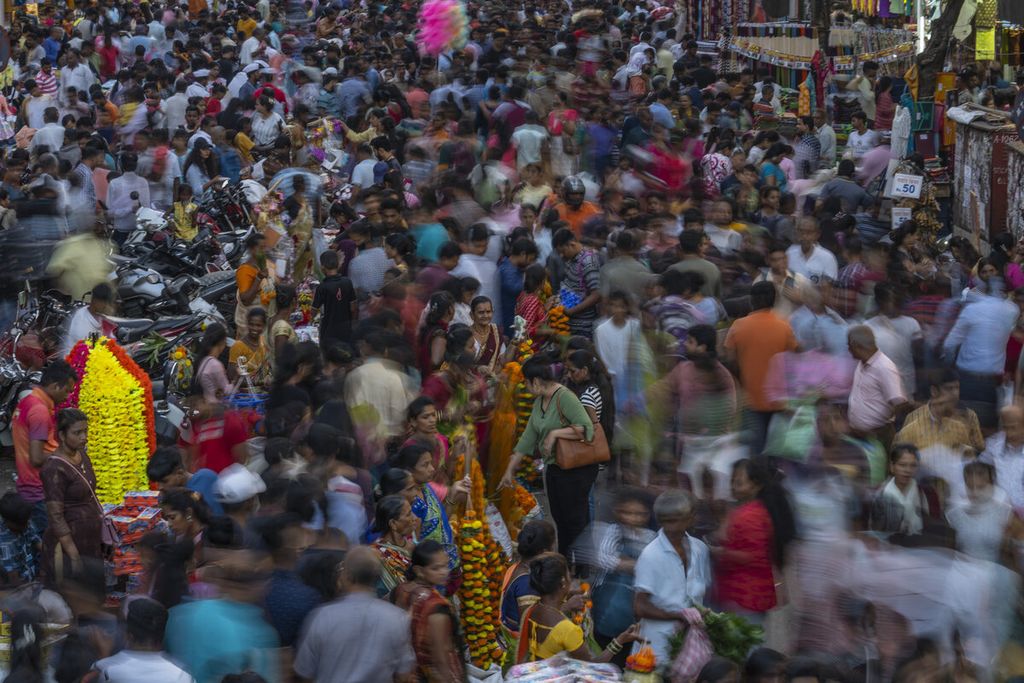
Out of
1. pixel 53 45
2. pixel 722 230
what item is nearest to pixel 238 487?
pixel 722 230

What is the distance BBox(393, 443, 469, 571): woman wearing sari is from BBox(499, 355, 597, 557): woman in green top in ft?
4.03

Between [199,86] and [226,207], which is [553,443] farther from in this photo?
[199,86]

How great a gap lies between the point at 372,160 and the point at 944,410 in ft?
28.5

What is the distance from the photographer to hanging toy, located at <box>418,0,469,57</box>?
22.1m

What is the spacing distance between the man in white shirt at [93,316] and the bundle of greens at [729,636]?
Result: 501 cm

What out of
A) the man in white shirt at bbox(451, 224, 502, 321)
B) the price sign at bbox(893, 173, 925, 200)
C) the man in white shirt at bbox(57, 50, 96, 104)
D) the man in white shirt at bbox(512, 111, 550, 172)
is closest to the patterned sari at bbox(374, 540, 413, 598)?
the man in white shirt at bbox(451, 224, 502, 321)

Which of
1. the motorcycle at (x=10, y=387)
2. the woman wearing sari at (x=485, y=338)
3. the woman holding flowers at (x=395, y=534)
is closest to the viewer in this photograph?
the woman holding flowers at (x=395, y=534)

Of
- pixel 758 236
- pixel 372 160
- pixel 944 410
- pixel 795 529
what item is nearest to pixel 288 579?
pixel 795 529

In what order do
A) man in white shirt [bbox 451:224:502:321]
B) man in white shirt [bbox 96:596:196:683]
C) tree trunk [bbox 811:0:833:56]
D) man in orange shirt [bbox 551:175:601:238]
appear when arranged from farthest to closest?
tree trunk [bbox 811:0:833:56] → man in orange shirt [bbox 551:175:601:238] → man in white shirt [bbox 451:224:502:321] → man in white shirt [bbox 96:596:196:683]

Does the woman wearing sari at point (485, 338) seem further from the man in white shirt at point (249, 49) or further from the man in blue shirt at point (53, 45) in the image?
the man in blue shirt at point (53, 45)

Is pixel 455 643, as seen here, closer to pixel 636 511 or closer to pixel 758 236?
pixel 636 511

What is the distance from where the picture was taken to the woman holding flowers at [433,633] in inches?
245

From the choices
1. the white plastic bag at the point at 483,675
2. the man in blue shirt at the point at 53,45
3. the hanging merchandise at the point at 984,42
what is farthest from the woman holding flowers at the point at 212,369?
the man in blue shirt at the point at 53,45

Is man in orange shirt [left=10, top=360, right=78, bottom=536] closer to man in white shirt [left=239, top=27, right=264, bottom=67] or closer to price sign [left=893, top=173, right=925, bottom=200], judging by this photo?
price sign [left=893, top=173, right=925, bottom=200]
